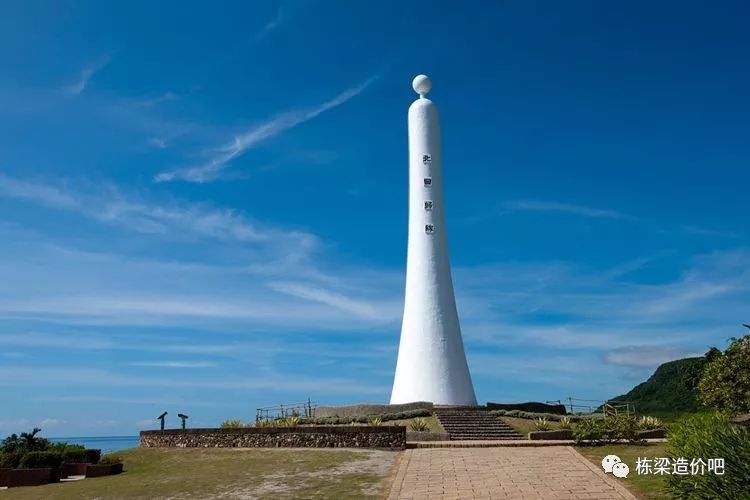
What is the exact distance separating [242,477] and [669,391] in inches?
1682

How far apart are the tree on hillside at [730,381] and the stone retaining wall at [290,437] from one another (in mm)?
9423

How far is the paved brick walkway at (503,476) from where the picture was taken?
11.0 m

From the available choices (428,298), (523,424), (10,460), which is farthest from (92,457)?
(428,298)

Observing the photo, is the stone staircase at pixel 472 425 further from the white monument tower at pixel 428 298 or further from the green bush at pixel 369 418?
the white monument tower at pixel 428 298

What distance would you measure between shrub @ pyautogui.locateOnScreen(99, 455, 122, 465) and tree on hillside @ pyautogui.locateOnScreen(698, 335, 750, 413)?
16687 mm

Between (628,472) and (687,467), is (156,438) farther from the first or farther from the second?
(687,467)

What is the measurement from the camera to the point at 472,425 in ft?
75.7

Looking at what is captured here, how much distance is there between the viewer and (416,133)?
31500 mm

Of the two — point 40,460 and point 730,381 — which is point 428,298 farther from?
point 40,460

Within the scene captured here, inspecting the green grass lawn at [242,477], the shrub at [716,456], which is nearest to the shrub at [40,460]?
the green grass lawn at [242,477]

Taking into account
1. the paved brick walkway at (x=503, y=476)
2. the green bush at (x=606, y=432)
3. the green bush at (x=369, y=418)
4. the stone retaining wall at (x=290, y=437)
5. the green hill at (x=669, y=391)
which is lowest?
the paved brick walkway at (x=503, y=476)

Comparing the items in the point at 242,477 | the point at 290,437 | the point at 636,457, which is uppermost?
the point at 290,437

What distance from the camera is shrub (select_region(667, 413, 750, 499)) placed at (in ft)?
25.7

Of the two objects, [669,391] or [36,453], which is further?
[669,391]
